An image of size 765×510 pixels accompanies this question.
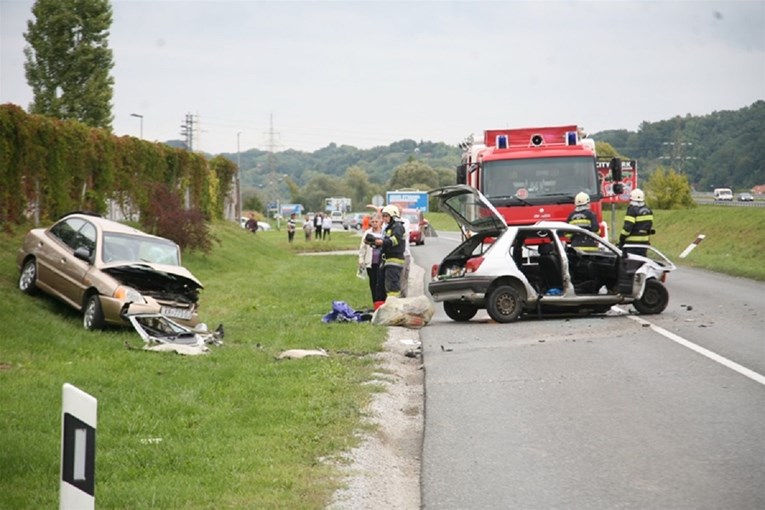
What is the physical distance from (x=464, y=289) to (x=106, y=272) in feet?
18.2

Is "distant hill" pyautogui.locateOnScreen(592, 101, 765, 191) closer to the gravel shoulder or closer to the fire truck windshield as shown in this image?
the fire truck windshield

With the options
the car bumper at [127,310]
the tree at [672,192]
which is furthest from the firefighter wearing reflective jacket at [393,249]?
the tree at [672,192]

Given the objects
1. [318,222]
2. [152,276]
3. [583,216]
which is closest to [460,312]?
[583,216]

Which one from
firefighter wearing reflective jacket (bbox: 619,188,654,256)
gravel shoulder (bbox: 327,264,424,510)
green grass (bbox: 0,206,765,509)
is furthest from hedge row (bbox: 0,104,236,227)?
firefighter wearing reflective jacket (bbox: 619,188,654,256)

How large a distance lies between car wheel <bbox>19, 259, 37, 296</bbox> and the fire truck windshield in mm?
8752

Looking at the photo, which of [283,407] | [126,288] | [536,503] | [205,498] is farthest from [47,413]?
[126,288]

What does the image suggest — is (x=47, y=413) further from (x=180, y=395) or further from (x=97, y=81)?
(x=97, y=81)

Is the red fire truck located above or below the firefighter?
above

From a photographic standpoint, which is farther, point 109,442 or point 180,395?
point 180,395

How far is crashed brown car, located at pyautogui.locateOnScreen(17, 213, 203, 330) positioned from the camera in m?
16.3

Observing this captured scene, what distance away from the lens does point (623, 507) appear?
6648 mm

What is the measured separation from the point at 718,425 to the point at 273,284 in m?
20.2

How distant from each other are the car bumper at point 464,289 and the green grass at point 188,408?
4.63ft

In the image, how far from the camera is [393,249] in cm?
1886
